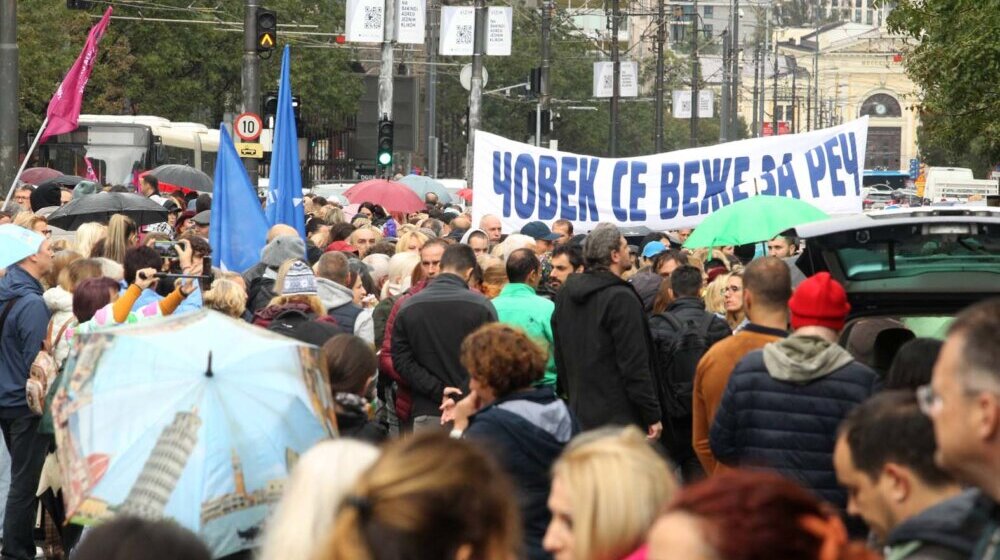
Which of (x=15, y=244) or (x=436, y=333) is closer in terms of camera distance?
(x=436, y=333)

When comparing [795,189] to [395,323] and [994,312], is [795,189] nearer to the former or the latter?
[395,323]

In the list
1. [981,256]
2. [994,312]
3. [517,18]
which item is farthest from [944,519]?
[517,18]

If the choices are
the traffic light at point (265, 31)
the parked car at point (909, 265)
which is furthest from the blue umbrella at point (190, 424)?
the traffic light at point (265, 31)

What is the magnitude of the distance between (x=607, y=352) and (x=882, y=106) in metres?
162

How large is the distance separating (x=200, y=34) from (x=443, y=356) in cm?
4355

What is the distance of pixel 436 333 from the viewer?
27.4 ft

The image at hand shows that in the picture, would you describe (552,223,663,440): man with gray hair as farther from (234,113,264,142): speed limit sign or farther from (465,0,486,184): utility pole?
(465,0,486,184): utility pole

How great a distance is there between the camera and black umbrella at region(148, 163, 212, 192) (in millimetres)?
25312

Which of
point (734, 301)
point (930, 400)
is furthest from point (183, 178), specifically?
point (930, 400)

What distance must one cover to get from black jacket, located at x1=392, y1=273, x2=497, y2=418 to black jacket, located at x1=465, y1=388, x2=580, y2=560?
2.35 m

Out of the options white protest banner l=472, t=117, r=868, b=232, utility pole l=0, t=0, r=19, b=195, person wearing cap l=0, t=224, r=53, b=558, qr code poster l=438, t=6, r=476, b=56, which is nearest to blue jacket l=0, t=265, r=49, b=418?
person wearing cap l=0, t=224, r=53, b=558

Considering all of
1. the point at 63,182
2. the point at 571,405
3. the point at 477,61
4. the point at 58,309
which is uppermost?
the point at 477,61

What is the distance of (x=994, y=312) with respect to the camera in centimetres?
309

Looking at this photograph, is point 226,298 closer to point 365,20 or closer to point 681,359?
point 681,359
